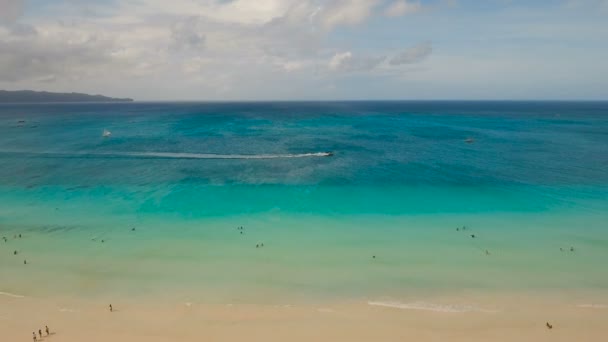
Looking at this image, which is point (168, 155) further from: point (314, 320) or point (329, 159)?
point (314, 320)

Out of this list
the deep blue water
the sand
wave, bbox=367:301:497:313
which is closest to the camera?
the sand

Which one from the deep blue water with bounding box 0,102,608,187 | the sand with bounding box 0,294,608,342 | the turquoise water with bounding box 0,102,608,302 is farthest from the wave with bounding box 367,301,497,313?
the deep blue water with bounding box 0,102,608,187

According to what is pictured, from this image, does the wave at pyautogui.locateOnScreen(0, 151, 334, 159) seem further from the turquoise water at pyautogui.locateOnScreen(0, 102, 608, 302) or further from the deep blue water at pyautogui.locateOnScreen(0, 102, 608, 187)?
the deep blue water at pyautogui.locateOnScreen(0, 102, 608, 187)

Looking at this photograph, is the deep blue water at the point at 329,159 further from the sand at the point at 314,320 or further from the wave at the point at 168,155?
the sand at the point at 314,320

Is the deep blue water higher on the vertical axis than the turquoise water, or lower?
higher

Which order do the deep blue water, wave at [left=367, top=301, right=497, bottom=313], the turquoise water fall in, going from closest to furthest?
wave at [left=367, top=301, right=497, bottom=313], the turquoise water, the deep blue water

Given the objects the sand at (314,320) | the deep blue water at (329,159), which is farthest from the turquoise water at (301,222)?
the sand at (314,320)
